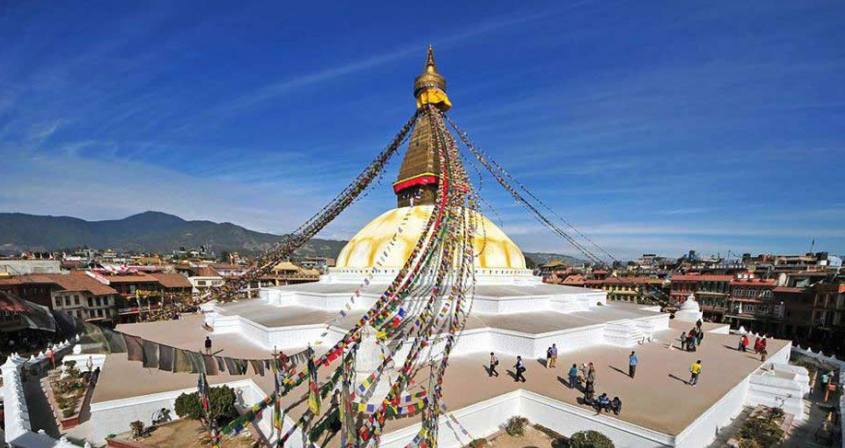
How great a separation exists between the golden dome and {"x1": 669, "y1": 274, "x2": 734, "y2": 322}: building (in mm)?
20845

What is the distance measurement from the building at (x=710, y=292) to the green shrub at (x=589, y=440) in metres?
28.4

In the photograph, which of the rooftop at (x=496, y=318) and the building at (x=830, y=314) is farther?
the building at (x=830, y=314)

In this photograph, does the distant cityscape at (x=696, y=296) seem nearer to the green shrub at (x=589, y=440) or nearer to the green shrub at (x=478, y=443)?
the green shrub at (x=589, y=440)

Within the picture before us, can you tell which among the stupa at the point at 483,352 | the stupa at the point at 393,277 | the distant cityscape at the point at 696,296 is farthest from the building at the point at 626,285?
the stupa at the point at 393,277

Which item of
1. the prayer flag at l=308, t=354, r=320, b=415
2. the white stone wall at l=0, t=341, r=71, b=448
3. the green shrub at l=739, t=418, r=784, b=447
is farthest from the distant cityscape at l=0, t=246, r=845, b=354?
the prayer flag at l=308, t=354, r=320, b=415

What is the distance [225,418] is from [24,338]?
2018cm

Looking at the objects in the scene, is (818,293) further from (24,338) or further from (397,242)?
(24,338)

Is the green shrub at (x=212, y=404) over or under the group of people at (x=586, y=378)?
under

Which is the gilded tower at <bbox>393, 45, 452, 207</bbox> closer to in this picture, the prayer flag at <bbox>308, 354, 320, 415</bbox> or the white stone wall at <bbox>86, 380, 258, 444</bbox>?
the white stone wall at <bbox>86, 380, 258, 444</bbox>

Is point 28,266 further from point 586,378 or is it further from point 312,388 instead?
point 586,378

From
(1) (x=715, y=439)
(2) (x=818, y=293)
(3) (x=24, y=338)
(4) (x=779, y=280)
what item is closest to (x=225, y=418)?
(1) (x=715, y=439)

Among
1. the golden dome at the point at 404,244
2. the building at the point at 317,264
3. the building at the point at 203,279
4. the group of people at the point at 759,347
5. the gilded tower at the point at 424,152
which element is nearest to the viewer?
the group of people at the point at 759,347

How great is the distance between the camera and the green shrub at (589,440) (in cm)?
636

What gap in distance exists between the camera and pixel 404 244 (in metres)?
15.7
